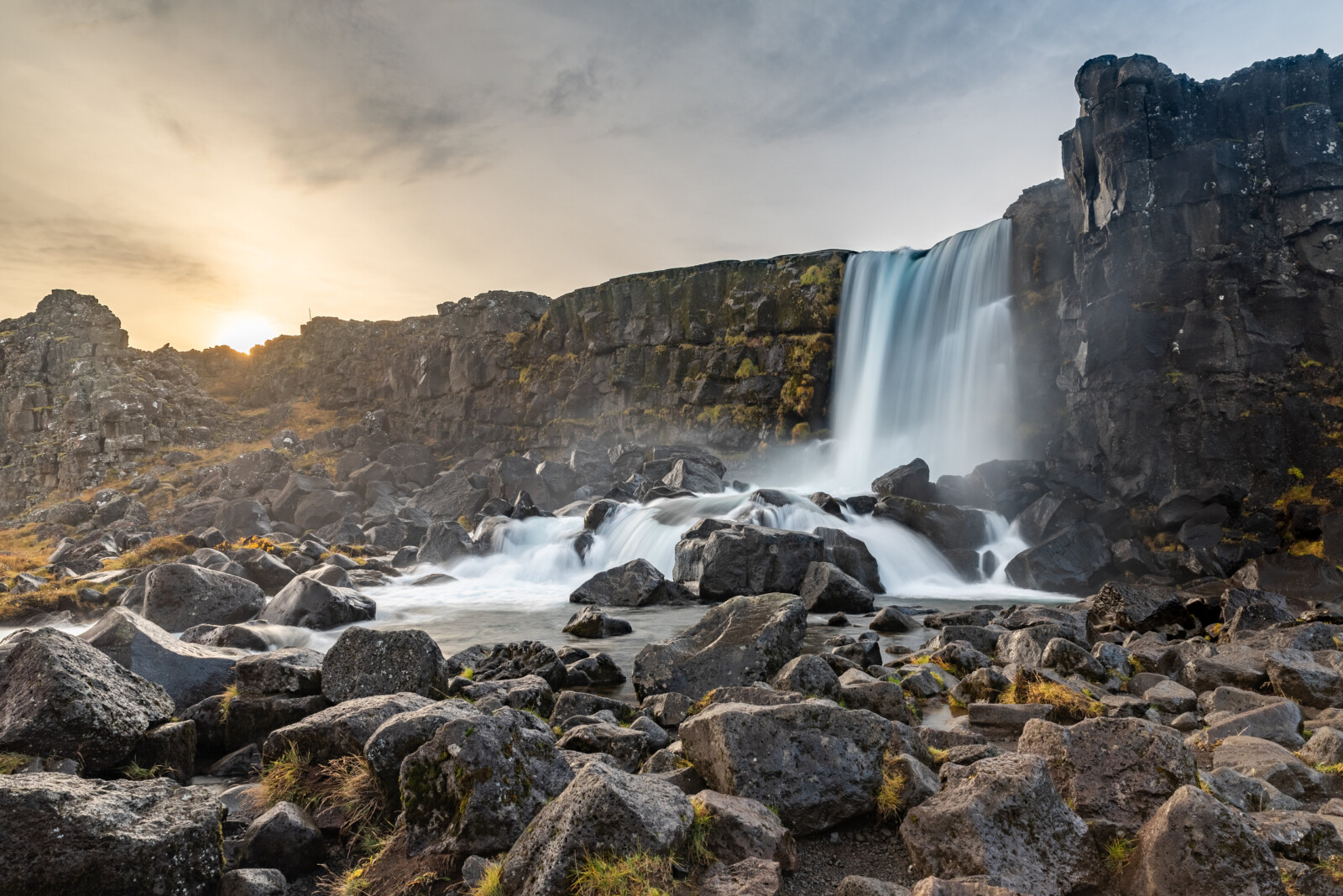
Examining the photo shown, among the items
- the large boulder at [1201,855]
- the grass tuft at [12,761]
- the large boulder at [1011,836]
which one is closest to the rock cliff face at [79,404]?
the grass tuft at [12,761]

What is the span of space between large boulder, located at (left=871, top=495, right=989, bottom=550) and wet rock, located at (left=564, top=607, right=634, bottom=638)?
1523 cm

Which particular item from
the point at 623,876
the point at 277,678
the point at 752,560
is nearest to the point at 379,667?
the point at 277,678

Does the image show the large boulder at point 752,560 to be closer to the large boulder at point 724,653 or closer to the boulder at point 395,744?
the large boulder at point 724,653

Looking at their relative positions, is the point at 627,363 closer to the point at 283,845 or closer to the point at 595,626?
the point at 595,626

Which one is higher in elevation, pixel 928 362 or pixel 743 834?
pixel 928 362

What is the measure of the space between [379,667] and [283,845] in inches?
117

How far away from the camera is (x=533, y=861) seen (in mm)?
4066

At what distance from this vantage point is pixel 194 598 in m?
15.4

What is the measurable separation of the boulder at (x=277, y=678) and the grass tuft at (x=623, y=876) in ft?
17.3

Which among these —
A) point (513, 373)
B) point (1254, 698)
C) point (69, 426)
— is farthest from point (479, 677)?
point (69, 426)

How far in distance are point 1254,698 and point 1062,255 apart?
120 ft

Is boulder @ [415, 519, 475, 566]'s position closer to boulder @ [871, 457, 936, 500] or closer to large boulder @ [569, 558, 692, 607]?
large boulder @ [569, 558, 692, 607]

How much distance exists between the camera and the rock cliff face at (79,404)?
2489 inches

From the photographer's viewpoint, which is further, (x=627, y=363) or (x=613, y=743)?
(x=627, y=363)
